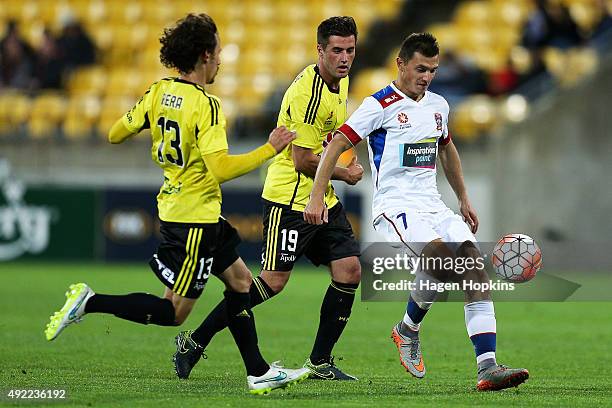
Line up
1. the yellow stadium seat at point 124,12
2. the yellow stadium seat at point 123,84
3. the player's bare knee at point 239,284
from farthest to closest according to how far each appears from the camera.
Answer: the yellow stadium seat at point 124,12
the yellow stadium seat at point 123,84
the player's bare knee at point 239,284

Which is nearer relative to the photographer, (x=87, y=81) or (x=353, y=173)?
(x=353, y=173)

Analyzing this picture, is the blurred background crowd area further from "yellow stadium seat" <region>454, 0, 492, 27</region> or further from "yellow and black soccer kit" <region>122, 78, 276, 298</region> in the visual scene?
"yellow and black soccer kit" <region>122, 78, 276, 298</region>

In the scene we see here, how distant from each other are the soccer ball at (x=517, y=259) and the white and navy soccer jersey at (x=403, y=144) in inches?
20.0

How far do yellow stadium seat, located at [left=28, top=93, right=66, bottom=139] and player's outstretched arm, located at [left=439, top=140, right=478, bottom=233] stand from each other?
1250cm

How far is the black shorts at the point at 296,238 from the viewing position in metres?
8.09

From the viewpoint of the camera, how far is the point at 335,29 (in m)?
7.86

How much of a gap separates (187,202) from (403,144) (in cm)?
152

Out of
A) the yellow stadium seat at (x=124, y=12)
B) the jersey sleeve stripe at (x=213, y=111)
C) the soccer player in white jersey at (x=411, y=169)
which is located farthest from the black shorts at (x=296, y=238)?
the yellow stadium seat at (x=124, y=12)

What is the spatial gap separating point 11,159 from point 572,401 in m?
14.0

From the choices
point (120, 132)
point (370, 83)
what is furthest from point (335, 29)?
point (370, 83)

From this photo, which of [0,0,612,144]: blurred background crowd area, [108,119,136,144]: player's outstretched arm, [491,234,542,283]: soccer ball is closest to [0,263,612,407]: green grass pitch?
[491,234,542,283]: soccer ball

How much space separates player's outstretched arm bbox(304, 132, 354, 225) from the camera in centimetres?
746

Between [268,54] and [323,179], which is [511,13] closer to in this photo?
[268,54]

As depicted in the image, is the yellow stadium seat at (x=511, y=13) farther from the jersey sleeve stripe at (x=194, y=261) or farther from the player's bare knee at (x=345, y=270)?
the jersey sleeve stripe at (x=194, y=261)
